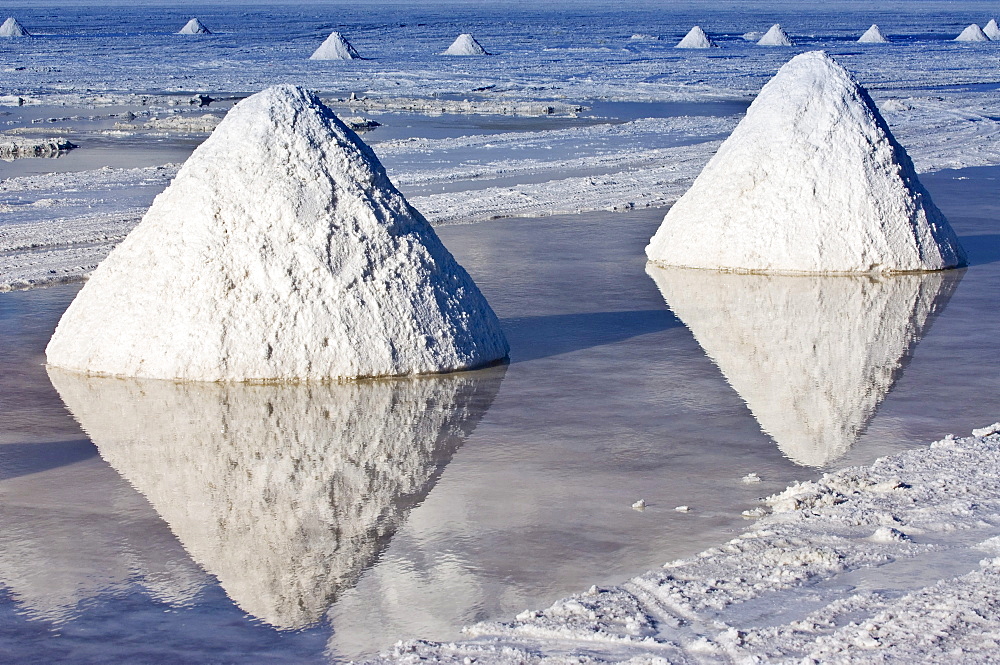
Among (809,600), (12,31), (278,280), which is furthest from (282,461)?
(12,31)

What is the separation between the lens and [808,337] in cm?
879

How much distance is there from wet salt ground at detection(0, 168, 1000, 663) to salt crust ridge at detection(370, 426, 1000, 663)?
0.19 m

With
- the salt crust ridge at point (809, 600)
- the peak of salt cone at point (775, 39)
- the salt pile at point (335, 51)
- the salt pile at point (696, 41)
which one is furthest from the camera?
the peak of salt cone at point (775, 39)

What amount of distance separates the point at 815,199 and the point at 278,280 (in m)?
5.08

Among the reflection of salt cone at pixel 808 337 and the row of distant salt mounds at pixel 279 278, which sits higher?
the row of distant salt mounds at pixel 279 278

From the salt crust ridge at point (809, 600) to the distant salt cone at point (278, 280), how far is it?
2.79 meters

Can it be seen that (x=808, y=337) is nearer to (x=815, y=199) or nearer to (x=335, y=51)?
(x=815, y=199)

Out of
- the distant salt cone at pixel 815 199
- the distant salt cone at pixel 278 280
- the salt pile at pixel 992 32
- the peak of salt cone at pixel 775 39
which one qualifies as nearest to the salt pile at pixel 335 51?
the peak of salt cone at pixel 775 39

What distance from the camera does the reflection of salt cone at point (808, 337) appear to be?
22.9ft

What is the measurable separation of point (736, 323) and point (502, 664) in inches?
218

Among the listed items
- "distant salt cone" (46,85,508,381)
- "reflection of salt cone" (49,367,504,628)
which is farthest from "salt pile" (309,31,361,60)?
"reflection of salt cone" (49,367,504,628)

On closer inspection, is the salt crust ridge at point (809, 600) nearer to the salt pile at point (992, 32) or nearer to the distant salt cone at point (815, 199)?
the distant salt cone at point (815, 199)

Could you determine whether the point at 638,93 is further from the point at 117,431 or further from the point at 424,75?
the point at 117,431

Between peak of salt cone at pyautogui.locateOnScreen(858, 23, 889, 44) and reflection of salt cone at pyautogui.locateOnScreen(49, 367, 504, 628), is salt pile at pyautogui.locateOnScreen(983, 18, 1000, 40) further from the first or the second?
reflection of salt cone at pyautogui.locateOnScreen(49, 367, 504, 628)
